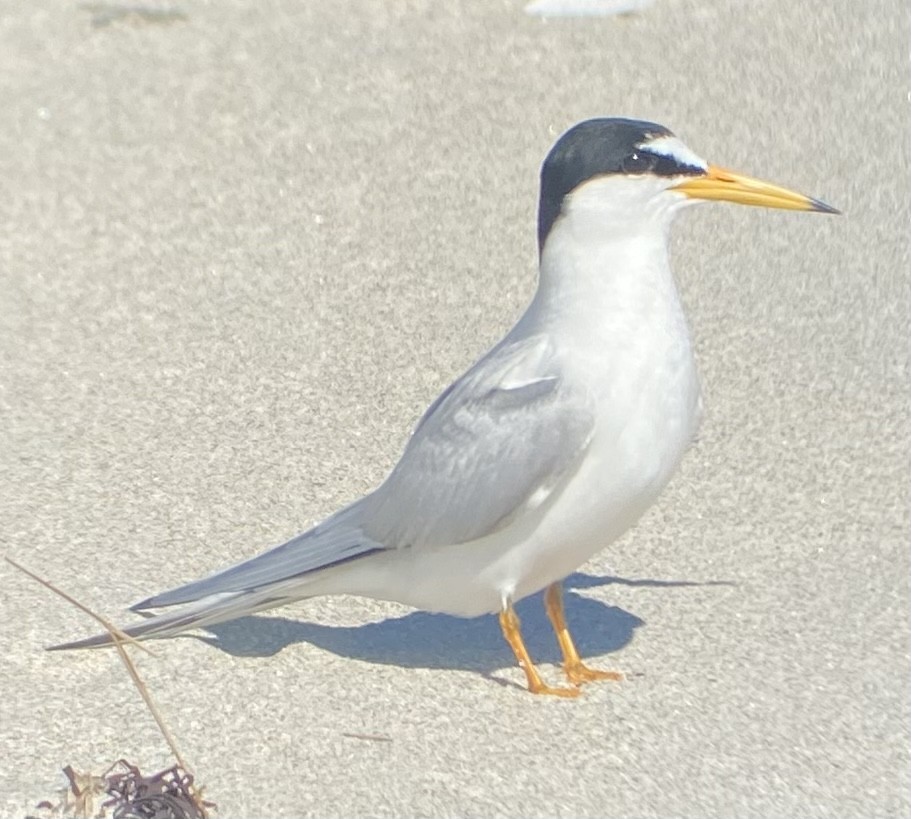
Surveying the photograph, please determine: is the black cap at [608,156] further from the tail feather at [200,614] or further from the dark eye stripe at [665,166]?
the tail feather at [200,614]

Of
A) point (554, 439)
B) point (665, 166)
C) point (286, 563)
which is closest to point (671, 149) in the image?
point (665, 166)

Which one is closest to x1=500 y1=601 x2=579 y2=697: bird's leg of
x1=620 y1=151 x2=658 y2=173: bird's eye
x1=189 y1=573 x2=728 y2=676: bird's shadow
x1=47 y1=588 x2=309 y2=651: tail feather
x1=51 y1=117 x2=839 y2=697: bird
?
x1=51 y1=117 x2=839 y2=697: bird

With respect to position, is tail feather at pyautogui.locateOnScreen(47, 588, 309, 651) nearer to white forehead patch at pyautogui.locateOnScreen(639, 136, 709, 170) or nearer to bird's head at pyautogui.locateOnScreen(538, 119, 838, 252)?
bird's head at pyautogui.locateOnScreen(538, 119, 838, 252)

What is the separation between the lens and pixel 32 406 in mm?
5324

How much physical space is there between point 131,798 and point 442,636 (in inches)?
44.3

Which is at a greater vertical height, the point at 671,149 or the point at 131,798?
the point at 671,149

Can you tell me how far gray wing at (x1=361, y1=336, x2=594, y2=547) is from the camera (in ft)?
12.5

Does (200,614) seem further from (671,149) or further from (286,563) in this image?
(671,149)

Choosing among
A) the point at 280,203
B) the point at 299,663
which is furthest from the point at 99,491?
the point at 280,203

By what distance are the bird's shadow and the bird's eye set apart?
45.3 inches

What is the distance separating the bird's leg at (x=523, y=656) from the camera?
4.02 metres

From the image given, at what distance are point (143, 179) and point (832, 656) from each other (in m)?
3.45

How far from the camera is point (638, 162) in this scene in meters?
3.94

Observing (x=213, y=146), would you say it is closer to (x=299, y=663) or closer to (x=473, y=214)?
(x=473, y=214)
